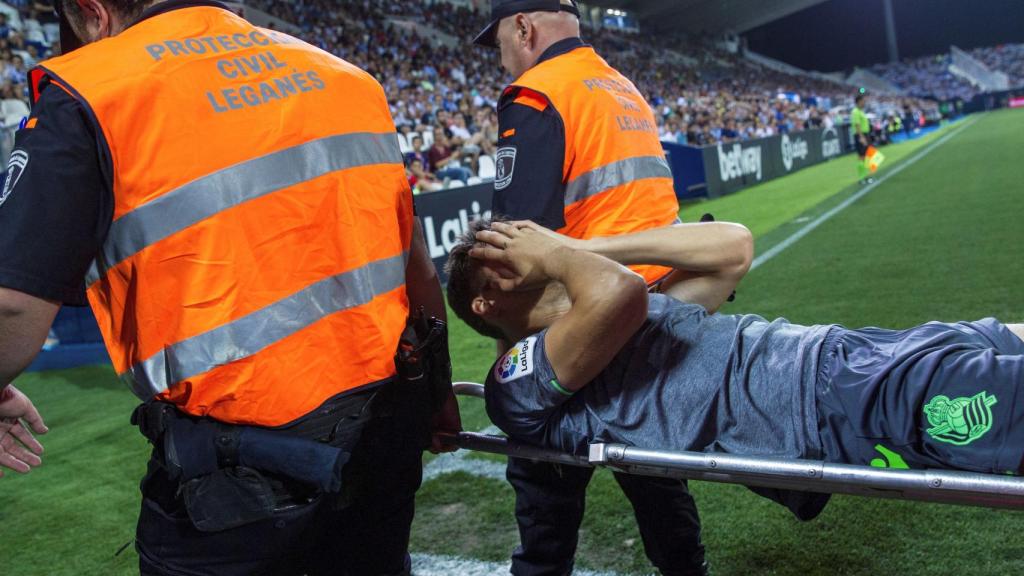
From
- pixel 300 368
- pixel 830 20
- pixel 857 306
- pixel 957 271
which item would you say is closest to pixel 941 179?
pixel 957 271

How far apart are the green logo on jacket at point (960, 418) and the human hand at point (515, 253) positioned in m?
0.86

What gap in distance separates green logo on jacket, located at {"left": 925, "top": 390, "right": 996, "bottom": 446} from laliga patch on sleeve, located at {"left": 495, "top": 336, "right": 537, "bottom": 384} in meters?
0.86

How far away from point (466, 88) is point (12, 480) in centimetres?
1938

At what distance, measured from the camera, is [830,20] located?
6306 centimetres

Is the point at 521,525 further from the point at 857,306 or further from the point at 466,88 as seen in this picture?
the point at 466,88

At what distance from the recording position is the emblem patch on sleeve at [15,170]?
135 cm

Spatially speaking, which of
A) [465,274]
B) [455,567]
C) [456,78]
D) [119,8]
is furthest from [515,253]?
[456,78]

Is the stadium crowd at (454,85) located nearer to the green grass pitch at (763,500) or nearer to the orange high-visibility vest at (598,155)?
the green grass pitch at (763,500)

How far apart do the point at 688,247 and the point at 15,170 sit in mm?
1499

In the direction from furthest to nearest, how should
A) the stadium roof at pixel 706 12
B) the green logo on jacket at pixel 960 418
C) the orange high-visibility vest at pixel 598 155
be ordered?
the stadium roof at pixel 706 12
the orange high-visibility vest at pixel 598 155
the green logo on jacket at pixel 960 418

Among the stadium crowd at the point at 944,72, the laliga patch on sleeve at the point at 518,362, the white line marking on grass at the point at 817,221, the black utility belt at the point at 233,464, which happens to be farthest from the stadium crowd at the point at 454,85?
the stadium crowd at the point at 944,72

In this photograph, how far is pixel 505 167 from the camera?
244cm

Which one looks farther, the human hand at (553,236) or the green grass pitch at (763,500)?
the green grass pitch at (763,500)

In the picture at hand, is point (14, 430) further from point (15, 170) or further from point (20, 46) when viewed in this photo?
point (20, 46)
